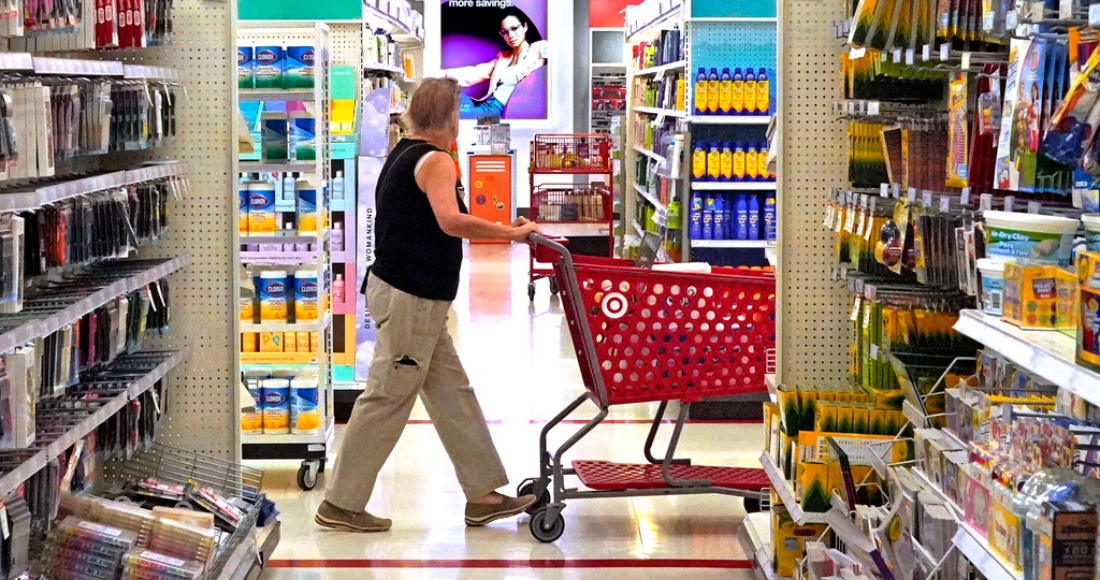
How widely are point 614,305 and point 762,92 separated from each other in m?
3.18

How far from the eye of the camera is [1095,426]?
7.96 ft

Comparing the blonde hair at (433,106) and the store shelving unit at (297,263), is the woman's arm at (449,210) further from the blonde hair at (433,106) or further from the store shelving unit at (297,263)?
the store shelving unit at (297,263)

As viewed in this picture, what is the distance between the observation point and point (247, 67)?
5.91 metres

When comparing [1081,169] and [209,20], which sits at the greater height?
[209,20]

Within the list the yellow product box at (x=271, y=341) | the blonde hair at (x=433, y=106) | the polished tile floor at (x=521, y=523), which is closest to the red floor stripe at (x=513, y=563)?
the polished tile floor at (x=521, y=523)

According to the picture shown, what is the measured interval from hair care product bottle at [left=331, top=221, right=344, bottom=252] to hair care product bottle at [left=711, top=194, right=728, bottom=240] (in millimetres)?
2176

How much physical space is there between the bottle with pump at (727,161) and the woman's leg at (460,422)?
2.98 meters

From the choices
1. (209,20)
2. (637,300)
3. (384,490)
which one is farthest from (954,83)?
(384,490)

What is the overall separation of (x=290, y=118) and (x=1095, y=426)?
13.8ft

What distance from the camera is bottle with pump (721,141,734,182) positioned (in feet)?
25.2

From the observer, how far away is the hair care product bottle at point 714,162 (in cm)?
767

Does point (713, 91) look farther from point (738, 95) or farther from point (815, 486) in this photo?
point (815, 486)

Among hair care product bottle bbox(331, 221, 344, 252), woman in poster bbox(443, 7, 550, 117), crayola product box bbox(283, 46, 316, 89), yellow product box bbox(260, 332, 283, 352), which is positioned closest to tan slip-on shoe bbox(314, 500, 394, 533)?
yellow product box bbox(260, 332, 283, 352)

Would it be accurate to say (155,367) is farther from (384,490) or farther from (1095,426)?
(1095,426)
